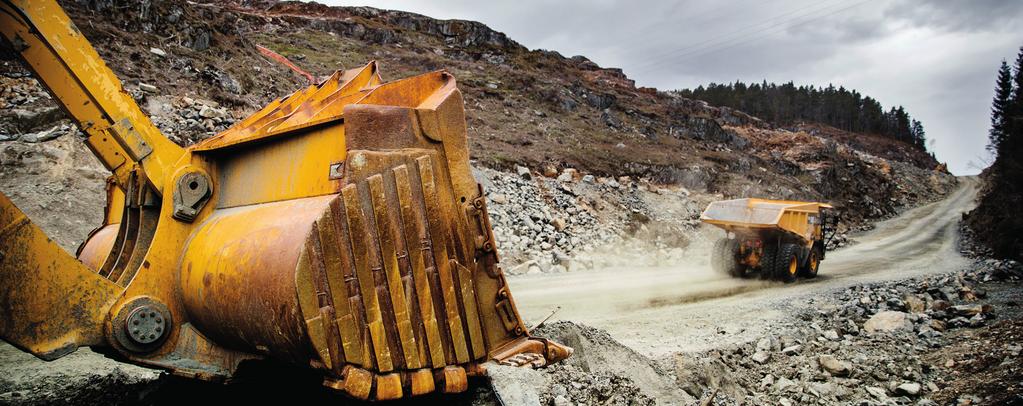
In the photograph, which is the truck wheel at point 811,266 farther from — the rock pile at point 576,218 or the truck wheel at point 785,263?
the rock pile at point 576,218

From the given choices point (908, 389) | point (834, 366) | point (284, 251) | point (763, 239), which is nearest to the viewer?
point (284, 251)

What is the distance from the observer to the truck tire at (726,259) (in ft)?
45.8

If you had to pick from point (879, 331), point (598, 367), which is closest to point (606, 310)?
point (879, 331)

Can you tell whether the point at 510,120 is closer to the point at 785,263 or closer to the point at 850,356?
the point at 785,263

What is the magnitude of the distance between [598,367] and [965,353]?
4.87 m

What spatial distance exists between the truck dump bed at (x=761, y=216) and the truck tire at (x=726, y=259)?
414 mm

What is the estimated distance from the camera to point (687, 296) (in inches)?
442

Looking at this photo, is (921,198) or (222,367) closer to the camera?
(222,367)

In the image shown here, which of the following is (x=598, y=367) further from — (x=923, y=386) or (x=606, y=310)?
(x=606, y=310)

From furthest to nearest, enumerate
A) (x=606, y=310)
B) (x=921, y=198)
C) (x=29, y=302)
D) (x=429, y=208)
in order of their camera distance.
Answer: (x=921, y=198) → (x=606, y=310) → (x=429, y=208) → (x=29, y=302)

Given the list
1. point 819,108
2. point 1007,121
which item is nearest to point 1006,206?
point 1007,121

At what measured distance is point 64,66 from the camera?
3.18 meters

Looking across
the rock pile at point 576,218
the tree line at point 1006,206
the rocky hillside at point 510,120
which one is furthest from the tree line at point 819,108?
the rock pile at point 576,218

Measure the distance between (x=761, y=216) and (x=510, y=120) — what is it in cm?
1963
